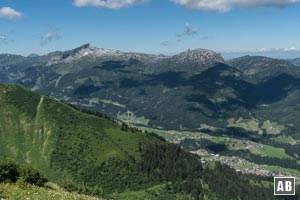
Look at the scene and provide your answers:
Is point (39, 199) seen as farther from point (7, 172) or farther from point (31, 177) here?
point (31, 177)

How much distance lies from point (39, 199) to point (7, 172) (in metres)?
32.6

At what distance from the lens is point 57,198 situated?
102 ft

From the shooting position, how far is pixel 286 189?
37344 millimetres

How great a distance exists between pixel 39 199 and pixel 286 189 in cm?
2195

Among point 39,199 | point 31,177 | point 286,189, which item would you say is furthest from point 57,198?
point 31,177

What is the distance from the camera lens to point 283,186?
37531 mm

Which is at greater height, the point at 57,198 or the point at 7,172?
the point at 57,198

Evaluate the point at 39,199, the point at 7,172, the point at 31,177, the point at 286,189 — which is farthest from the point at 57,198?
the point at 31,177

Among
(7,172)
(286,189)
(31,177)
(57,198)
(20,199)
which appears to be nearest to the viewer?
(20,199)

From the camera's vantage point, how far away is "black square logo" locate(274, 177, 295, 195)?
3719 centimetres

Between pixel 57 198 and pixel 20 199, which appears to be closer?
pixel 20 199

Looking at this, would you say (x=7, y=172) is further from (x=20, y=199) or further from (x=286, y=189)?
(x=286, y=189)

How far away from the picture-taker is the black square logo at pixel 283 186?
3719 centimetres

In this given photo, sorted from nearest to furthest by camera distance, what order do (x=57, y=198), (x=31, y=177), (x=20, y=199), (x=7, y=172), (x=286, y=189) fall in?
(x=20, y=199), (x=57, y=198), (x=286, y=189), (x=7, y=172), (x=31, y=177)
